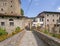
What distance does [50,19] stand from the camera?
2517 inches

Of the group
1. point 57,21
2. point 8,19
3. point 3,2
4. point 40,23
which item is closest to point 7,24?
point 8,19

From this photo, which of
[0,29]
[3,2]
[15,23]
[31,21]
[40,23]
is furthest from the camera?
[31,21]

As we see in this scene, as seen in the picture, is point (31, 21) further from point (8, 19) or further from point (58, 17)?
point (8, 19)

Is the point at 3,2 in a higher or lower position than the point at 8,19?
higher

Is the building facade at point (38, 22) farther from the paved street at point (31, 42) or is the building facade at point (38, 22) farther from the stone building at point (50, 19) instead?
the paved street at point (31, 42)

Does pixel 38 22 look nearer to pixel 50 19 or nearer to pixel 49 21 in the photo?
pixel 49 21

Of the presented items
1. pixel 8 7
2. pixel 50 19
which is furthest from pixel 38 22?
pixel 8 7

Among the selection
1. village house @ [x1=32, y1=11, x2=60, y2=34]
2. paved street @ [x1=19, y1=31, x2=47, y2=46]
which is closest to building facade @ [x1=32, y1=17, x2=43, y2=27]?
village house @ [x1=32, y1=11, x2=60, y2=34]

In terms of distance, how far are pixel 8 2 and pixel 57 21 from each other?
1010 inches

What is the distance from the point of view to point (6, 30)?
4322 centimetres

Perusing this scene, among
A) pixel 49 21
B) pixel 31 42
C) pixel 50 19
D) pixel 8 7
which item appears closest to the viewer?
pixel 31 42

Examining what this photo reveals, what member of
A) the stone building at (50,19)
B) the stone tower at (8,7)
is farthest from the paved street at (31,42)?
the stone building at (50,19)

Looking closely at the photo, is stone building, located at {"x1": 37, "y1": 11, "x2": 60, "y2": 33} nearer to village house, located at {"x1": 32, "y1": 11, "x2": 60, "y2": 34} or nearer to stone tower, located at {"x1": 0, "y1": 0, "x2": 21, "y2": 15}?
village house, located at {"x1": 32, "y1": 11, "x2": 60, "y2": 34}

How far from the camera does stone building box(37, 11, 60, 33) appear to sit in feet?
206
